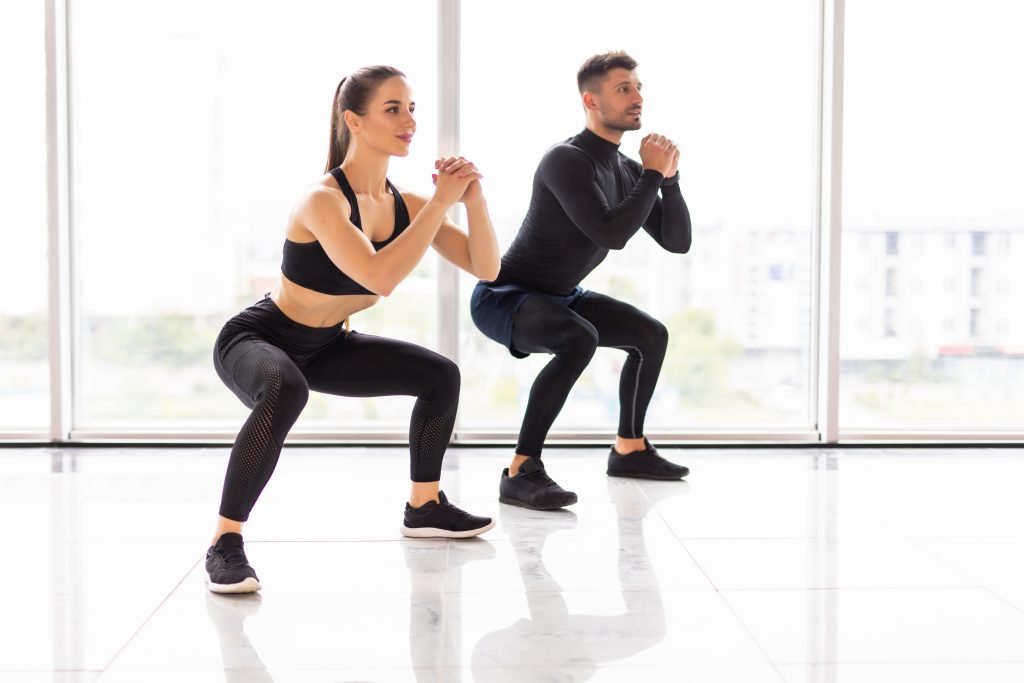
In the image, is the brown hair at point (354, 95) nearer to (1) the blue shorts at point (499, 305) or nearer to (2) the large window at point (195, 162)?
(1) the blue shorts at point (499, 305)

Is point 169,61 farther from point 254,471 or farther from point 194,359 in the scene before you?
point 254,471

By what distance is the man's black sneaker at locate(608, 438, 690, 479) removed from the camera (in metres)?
3.35

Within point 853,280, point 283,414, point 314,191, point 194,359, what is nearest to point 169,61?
point 194,359

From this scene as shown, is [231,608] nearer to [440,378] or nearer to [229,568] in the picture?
[229,568]

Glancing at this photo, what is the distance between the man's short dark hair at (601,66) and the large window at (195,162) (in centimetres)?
91

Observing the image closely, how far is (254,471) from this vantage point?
223 cm

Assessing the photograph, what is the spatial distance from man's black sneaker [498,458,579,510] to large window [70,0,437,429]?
1082 mm

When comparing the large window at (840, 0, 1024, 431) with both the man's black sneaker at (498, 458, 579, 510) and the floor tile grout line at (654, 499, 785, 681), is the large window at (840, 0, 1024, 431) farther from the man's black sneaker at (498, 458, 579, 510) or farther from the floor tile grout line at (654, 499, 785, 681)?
the floor tile grout line at (654, 499, 785, 681)

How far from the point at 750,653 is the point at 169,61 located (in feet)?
10.3

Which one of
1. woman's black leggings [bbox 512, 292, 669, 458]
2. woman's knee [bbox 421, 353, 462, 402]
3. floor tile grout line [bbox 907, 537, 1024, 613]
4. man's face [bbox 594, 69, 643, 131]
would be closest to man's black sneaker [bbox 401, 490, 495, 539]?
woman's knee [bbox 421, 353, 462, 402]

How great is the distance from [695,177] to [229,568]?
2.52m

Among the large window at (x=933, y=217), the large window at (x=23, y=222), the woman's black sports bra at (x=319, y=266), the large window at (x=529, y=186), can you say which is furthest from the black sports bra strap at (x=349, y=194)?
the large window at (x=933, y=217)

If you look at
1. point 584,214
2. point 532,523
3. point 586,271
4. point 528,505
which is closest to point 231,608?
point 532,523

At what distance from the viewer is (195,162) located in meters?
3.98
